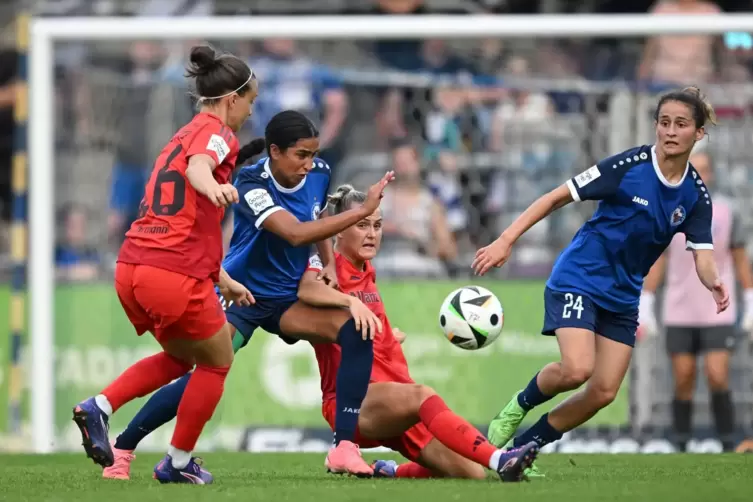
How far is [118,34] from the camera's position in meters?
9.64

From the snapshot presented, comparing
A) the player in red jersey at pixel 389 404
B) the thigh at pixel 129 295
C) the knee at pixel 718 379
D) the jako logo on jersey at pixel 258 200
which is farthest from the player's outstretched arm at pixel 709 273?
the knee at pixel 718 379

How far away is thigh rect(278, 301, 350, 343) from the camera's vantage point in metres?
6.02

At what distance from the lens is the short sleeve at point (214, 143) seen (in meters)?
5.39

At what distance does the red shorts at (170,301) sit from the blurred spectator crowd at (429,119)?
4293 millimetres

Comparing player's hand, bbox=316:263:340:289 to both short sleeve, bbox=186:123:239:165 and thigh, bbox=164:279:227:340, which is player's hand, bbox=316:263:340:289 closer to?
thigh, bbox=164:279:227:340

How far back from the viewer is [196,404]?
5520 mm

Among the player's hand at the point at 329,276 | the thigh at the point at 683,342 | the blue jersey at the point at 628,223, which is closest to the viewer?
the player's hand at the point at 329,276

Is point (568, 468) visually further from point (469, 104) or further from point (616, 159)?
point (469, 104)

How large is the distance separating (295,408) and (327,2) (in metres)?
3.96

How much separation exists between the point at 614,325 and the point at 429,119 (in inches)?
155

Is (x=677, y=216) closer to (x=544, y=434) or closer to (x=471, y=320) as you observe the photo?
(x=471, y=320)

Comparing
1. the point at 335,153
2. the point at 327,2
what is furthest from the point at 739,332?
the point at 327,2

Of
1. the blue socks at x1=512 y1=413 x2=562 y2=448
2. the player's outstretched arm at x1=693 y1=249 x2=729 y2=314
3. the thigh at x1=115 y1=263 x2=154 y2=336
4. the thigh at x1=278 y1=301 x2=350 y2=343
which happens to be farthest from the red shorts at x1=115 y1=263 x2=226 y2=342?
the player's outstretched arm at x1=693 y1=249 x2=729 y2=314

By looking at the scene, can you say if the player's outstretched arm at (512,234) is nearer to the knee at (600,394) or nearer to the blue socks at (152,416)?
the knee at (600,394)
